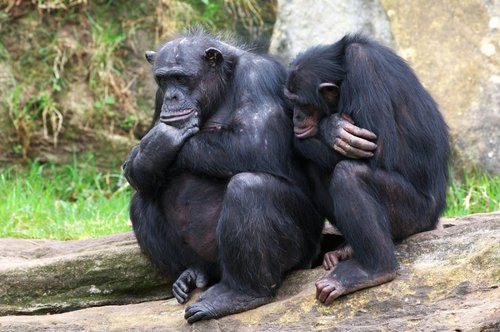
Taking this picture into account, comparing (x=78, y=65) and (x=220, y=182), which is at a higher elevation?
(x=78, y=65)

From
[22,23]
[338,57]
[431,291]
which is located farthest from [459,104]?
[22,23]

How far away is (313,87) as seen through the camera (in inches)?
231

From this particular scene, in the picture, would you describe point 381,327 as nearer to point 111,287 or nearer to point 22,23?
point 111,287

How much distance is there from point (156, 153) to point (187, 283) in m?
0.90

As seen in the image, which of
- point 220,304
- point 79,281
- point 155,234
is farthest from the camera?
point 79,281

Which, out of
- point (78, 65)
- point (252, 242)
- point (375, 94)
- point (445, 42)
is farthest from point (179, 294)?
point (78, 65)

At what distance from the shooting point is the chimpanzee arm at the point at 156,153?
241 inches

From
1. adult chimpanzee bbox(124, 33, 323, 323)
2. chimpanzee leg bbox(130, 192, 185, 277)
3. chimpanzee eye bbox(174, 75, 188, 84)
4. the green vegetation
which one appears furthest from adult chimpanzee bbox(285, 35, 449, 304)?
the green vegetation

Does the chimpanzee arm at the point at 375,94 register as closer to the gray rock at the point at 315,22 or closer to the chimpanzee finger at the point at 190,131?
the chimpanzee finger at the point at 190,131

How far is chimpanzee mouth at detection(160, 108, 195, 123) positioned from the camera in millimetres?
6191

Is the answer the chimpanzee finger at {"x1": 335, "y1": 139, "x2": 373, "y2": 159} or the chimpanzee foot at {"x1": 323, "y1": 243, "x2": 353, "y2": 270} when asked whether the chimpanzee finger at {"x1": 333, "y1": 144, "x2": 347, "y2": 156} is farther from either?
the chimpanzee foot at {"x1": 323, "y1": 243, "x2": 353, "y2": 270}

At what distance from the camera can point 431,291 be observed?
17.5 feet

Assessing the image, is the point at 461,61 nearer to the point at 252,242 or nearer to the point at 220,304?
the point at 252,242

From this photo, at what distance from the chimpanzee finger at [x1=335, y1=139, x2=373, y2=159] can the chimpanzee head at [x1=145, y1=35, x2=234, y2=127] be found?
107 centimetres
